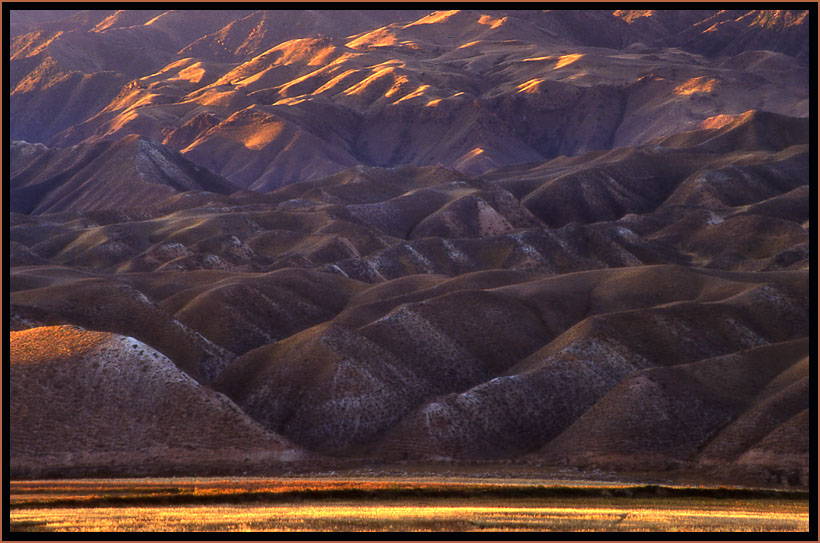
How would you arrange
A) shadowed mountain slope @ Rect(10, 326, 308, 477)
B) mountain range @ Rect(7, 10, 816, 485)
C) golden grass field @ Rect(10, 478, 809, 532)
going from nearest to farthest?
1. golden grass field @ Rect(10, 478, 809, 532)
2. shadowed mountain slope @ Rect(10, 326, 308, 477)
3. mountain range @ Rect(7, 10, 816, 485)

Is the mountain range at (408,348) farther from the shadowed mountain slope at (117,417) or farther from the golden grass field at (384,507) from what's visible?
the golden grass field at (384,507)

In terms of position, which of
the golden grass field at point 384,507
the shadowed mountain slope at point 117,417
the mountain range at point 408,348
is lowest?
the mountain range at point 408,348

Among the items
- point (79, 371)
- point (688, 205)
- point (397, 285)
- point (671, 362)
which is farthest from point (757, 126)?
point (79, 371)

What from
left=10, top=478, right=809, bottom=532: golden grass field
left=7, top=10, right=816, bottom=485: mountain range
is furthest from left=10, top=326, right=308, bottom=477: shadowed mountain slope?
left=10, top=478, right=809, bottom=532: golden grass field

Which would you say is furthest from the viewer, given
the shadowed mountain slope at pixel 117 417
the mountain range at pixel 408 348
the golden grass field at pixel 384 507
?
the mountain range at pixel 408 348

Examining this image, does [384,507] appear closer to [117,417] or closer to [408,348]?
[117,417]

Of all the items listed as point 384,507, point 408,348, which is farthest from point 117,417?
point 384,507

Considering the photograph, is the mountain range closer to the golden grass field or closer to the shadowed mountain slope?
the shadowed mountain slope

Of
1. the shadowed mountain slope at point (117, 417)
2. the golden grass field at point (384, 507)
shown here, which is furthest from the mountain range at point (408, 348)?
the golden grass field at point (384, 507)
